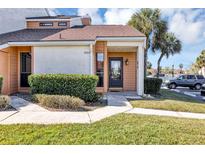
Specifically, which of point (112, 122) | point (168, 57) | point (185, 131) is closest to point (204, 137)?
point (185, 131)

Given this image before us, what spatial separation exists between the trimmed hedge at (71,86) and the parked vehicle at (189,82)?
18.6 meters

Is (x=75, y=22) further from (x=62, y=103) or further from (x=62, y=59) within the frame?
(x=62, y=103)

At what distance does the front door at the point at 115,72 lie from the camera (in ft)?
57.3

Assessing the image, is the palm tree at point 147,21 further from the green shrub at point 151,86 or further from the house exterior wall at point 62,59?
the house exterior wall at point 62,59

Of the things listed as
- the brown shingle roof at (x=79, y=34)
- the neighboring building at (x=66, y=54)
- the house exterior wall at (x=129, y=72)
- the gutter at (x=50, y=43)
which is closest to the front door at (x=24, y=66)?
the neighboring building at (x=66, y=54)

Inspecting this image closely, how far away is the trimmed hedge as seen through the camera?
11.4 metres

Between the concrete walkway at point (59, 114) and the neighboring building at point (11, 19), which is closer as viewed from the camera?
the concrete walkway at point (59, 114)

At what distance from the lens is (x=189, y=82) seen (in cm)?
2728

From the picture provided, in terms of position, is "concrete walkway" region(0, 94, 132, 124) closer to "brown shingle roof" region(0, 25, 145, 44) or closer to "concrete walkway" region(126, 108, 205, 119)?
"concrete walkway" region(126, 108, 205, 119)

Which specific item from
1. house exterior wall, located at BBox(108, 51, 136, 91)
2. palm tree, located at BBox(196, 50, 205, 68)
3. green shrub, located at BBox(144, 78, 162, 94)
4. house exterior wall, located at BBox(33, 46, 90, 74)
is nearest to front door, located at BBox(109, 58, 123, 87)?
house exterior wall, located at BBox(108, 51, 136, 91)

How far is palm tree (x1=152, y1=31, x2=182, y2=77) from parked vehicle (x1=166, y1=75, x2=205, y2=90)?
3846mm

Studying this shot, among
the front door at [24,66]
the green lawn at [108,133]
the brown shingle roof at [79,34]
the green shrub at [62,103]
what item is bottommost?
the green lawn at [108,133]
